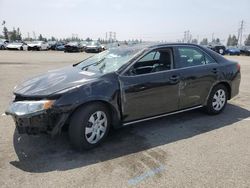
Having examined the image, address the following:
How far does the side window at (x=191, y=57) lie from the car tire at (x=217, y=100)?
61 centimetres

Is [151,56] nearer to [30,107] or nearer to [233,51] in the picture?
[30,107]

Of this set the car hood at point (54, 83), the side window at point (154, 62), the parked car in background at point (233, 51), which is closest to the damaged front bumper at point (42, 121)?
the car hood at point (54, 83)

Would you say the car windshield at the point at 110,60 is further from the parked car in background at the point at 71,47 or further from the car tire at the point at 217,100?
the parked car in background at the point at 71,47

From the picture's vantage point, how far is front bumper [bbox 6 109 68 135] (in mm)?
3598

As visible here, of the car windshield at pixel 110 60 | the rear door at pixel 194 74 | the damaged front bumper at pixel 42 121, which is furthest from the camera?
the rear door at pixel 194 74

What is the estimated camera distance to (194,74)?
5.13 m

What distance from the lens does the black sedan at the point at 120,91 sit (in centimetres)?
369

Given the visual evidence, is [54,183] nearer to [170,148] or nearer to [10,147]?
[10,147]

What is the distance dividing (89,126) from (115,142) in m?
0.61

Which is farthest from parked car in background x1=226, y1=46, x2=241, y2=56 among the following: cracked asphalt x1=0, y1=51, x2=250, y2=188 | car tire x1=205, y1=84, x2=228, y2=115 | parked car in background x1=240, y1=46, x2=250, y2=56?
cracked asphalt x1=0, y1=51, x2=250, y2=188

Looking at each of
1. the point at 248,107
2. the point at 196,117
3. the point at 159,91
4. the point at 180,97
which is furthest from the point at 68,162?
the point at 248,107

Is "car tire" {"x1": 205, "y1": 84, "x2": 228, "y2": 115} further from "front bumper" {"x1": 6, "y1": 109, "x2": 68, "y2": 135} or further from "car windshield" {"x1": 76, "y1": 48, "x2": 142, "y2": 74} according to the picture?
"front bumper" {"x1": 6, "y1": 109, "x2": 68, "y2": 135}

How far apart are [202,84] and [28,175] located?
140 inches

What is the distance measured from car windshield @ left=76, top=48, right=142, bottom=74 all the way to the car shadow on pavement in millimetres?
1117
